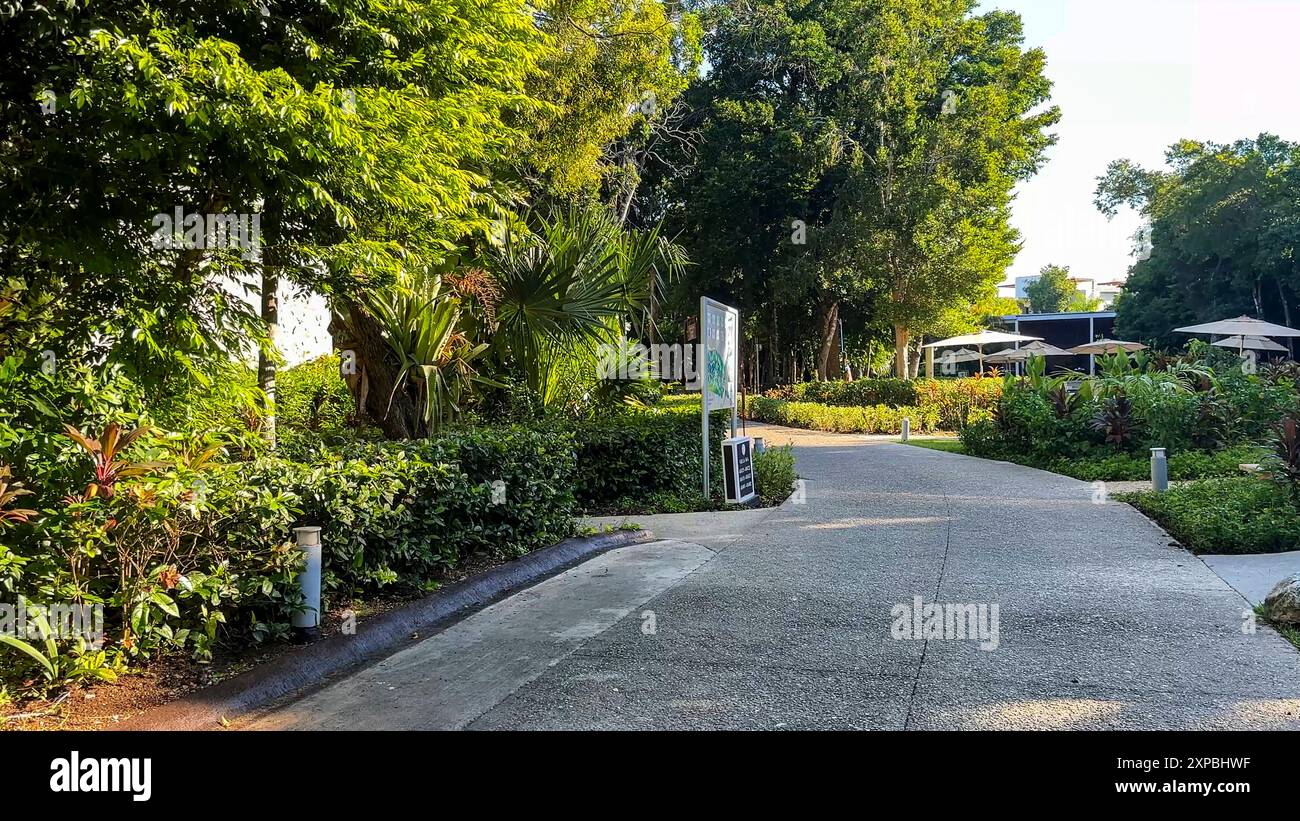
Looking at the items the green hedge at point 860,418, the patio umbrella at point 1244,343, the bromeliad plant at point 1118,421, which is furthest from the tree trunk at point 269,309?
the patio umbrella at point 1244,343

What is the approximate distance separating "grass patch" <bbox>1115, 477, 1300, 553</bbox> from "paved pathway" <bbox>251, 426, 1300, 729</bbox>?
0.39 metres

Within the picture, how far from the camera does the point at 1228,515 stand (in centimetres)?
849

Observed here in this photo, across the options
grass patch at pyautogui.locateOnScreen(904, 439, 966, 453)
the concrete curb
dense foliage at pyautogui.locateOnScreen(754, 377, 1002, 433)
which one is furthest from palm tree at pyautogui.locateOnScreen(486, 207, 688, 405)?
dense foliage at pyautogui.locateOnScreen(754, 377, 1002, 433)

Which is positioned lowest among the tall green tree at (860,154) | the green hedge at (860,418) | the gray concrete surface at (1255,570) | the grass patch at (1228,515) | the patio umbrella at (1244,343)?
the gray concrete surface at (1255,570)

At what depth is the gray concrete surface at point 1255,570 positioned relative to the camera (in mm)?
6478

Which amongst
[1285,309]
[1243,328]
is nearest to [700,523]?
[1243,328]

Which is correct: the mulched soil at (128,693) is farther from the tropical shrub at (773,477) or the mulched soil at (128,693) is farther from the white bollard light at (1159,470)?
the white bollard light at (1159,470)

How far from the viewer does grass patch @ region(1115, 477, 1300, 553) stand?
7.86 metres

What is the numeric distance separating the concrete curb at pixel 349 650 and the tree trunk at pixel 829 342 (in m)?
27.5

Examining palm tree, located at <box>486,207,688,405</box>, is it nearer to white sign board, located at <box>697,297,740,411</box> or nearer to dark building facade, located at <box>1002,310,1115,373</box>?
white sign board, located at <box>697,297,740,411</box>

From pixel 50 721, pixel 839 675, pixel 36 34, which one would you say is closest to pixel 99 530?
pixel 50 721

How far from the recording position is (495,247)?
10.0m
